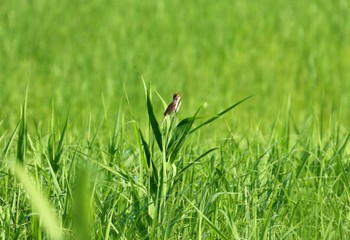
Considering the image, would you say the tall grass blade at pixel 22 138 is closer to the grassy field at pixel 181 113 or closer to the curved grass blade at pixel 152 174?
the grassy field at pixel 181 113

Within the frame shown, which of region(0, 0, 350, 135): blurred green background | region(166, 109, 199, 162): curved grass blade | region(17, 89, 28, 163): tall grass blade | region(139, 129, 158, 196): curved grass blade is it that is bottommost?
region(0, 0, 350, 135): blurred green background

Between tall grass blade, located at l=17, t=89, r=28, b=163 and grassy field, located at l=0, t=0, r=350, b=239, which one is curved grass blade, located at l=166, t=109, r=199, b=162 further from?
tall grass blade, located at l=17, t=89, r=28, b=163

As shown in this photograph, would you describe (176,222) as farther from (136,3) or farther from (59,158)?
(136,3)

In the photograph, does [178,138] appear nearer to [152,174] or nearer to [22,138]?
[152,174]

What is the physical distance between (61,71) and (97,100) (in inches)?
34.6

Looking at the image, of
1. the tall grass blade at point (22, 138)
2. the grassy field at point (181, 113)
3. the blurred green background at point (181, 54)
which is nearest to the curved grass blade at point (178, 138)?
the grassy field at point (181, 113)

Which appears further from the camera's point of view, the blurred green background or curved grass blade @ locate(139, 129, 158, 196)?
the blurred green background

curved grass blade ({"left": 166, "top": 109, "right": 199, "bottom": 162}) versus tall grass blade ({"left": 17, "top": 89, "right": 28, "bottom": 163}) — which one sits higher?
tall grass blade ({"left": 17, "top": 89, "right": 28, "bottom": 163})

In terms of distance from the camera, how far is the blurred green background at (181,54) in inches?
301

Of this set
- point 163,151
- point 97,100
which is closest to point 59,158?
point 163,151

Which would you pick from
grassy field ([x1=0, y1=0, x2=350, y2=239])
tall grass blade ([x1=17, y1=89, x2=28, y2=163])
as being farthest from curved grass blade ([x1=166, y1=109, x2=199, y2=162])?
tall grass blade ([x1=17, y1=89, x2=28, y2=163])

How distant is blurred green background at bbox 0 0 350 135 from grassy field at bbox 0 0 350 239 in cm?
2

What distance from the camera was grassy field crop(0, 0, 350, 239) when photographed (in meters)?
3.05

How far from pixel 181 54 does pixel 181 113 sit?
2.06 metres
